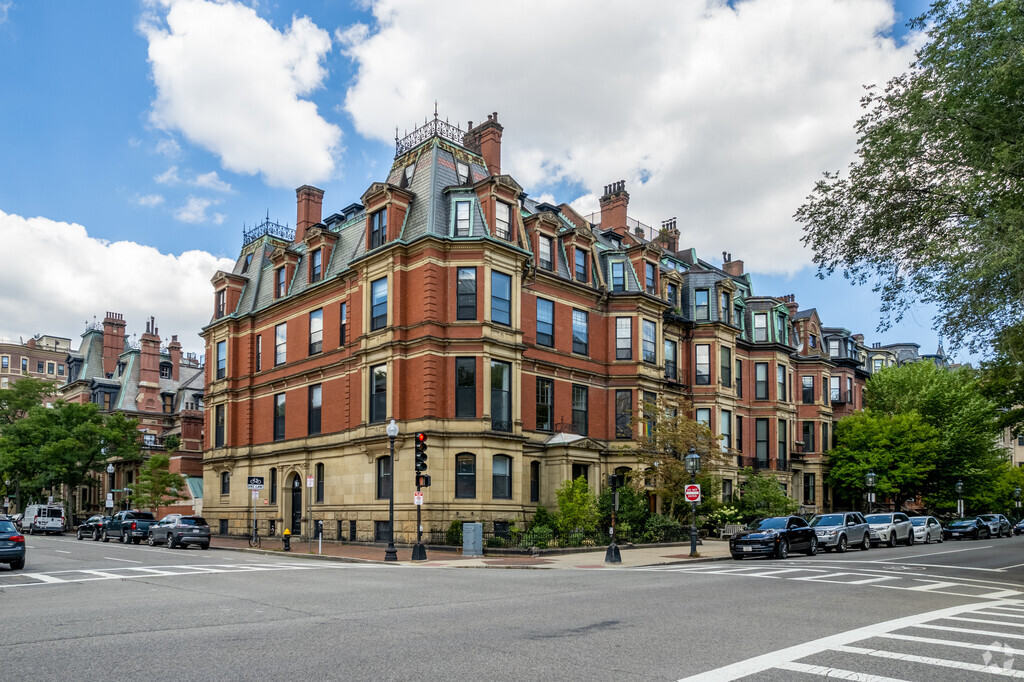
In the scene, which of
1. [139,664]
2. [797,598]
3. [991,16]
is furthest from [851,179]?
[139,664]

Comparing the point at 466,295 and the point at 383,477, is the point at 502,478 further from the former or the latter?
the point at 466,295

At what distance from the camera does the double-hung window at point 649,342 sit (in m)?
43.0

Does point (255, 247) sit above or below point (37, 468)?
above

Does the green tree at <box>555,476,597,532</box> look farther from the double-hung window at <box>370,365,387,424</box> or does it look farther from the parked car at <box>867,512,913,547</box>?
the parked car at <box>867,512,913,547</box>

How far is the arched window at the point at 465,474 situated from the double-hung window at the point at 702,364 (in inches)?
748

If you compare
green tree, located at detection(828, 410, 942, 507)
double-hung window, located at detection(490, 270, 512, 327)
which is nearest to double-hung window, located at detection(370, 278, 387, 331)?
double-hung window, located at detection(490, 270, 512, 327)

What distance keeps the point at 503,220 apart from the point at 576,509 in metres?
12.9

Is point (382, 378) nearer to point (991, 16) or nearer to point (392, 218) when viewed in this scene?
point (392, 218)

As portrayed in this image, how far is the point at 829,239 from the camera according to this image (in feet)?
74.1

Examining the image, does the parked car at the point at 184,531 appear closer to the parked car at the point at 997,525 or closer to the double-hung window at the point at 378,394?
the double-hung window at the point at 378,394

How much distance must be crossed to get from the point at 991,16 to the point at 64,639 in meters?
20.8

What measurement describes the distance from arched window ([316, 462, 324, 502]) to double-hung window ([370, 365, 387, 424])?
5.96 metres

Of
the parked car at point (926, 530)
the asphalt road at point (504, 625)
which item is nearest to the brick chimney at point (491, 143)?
the asphalt road at point (504, 625)

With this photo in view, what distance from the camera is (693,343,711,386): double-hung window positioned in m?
48.7
